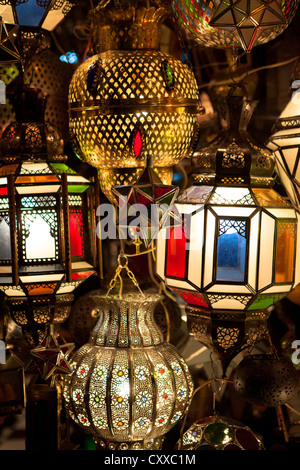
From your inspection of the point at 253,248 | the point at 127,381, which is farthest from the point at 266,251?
the point at 127,381

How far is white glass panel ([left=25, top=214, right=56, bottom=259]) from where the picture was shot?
1.66 m

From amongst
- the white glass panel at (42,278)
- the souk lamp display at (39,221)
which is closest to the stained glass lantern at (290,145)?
the souk lamp display at (39,221)

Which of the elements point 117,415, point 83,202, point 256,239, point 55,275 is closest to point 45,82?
point 83,202

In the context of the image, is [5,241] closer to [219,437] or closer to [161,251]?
[161,251]

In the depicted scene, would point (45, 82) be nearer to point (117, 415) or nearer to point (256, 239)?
point (256, 239)

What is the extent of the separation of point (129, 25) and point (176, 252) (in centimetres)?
62

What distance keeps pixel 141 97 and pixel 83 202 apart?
0.35 metres

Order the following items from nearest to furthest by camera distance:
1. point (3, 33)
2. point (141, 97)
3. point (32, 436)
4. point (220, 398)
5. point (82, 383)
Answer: point (3, 33) < point (141, 97) < point (82, 383) < point (32, 436) < point (220, 398)

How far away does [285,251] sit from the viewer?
1562mm

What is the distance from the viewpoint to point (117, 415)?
65.4 inches

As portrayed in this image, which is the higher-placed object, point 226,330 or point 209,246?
point 209,246

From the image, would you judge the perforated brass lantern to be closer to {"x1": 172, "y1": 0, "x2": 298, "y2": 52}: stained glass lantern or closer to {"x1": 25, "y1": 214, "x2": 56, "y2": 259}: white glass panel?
{"x1": 25, "y1": 214, "x2": 56, "y2": 259}: white glass panel

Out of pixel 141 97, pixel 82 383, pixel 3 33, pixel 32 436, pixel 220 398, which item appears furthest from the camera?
pixel 220 398

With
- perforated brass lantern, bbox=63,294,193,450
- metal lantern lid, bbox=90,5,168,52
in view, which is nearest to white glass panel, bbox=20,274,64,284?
perforated brass lantern, bbox=63,294,193,450
